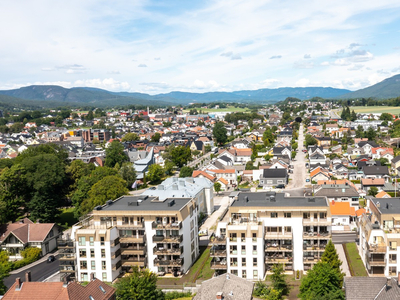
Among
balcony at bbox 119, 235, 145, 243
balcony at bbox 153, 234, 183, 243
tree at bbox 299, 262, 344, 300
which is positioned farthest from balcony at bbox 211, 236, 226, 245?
tree at bbox 299, 262, 344, 300

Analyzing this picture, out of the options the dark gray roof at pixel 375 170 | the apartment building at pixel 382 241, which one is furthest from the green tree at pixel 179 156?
the apartment building at pixel 382 241

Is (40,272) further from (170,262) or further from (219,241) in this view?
(219,241)

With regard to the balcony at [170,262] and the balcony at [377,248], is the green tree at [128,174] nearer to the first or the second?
the balcony at [170,262]

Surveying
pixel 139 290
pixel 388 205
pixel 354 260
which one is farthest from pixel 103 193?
pixel 388 205

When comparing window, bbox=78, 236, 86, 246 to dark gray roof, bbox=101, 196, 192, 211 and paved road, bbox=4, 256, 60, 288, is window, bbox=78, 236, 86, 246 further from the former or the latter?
paved road, bbox=4, 256, 60, 288

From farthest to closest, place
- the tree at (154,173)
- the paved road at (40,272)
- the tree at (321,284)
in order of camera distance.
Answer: the tree at (154,173)
the paved road at (40,272)
the tree at (321,284)

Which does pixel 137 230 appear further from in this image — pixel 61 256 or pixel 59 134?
pixel 59 134

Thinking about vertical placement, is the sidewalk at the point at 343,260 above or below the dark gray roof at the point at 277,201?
below
